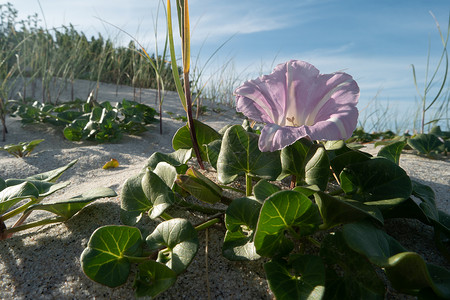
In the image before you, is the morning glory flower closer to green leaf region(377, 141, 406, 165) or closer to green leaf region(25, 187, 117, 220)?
green leaf region(377, 141, 406, 165)

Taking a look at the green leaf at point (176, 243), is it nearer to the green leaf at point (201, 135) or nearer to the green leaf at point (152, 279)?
the green leaf at point (152, 279)

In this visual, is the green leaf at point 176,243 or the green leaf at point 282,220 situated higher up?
the green leaf at point 282,220

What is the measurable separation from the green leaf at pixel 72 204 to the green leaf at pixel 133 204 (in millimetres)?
90

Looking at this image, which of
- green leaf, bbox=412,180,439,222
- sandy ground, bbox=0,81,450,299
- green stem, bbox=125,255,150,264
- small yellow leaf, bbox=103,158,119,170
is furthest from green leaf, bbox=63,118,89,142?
green leaf, bbox=412,180,439,222

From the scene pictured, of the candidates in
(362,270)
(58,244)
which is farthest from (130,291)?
(362,270)

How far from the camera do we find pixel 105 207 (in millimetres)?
1540

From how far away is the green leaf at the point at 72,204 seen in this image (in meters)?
1.31

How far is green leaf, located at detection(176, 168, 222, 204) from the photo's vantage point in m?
1.23

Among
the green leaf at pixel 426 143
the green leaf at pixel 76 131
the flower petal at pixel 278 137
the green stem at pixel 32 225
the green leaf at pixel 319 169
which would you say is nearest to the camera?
the flower petal at pixel 278 137

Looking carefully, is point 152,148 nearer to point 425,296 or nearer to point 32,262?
point 32,262

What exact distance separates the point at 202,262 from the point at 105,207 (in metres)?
0.59

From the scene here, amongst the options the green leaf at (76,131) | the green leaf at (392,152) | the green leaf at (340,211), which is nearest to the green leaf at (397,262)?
the green leaf at (340,211)

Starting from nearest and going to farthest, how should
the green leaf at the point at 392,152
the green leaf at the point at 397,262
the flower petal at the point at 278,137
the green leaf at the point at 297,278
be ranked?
1. the green leaf at the point at 397,262
2. the green leaf at the point at 297,278
3. the flower petal at the point at 278,137
4. the green leaf at the point at 392,152

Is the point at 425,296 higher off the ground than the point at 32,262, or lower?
higher
